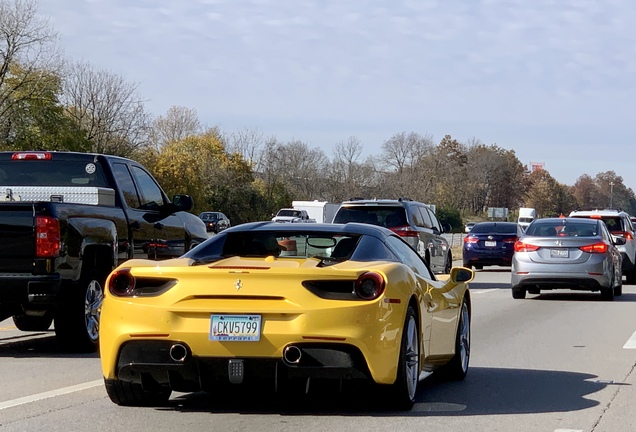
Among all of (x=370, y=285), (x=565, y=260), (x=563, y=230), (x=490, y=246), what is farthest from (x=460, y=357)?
(x=490, y=246)

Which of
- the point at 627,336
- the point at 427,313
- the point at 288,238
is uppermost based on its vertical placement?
the point at 288,238

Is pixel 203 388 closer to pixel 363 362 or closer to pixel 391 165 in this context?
pixel 363 362

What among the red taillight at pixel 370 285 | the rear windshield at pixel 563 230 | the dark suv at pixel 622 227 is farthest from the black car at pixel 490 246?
the red taillight at pixel 370 285

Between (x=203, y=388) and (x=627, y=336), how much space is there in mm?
7985

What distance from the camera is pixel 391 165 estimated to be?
398ft

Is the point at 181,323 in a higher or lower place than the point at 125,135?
lower

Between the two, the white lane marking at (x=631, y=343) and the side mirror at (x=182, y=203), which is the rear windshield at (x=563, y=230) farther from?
the side mirror at (x=182, y=203)

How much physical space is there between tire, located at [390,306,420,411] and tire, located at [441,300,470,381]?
59.6 inches

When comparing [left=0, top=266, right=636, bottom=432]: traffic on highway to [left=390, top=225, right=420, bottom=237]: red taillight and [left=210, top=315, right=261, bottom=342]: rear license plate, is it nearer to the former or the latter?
[left=210, top=315, right=261, bottom=342]: rear license plate

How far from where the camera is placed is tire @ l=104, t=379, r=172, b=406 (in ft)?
25.0

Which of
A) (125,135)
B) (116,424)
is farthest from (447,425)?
(125,135)

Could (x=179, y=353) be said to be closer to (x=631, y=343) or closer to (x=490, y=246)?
(x=631, y=343)

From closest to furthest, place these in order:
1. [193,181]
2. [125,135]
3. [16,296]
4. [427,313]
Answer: [427,313], [16,296], [125,135], [193,181]

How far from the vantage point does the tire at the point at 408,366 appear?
7324 mm
